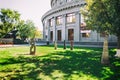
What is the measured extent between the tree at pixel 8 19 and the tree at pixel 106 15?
40574mm

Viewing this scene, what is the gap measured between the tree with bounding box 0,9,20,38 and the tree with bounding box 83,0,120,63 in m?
40.6

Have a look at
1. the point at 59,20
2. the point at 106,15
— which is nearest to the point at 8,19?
the point at 59,20

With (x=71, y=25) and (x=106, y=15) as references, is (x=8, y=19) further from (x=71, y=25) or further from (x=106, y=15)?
(x=106, y=15)

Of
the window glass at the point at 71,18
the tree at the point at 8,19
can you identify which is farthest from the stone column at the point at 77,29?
the tree at the point at 8,19

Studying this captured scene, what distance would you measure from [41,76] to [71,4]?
3216cm

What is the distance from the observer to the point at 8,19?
5484 cm

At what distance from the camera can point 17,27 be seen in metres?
58.7

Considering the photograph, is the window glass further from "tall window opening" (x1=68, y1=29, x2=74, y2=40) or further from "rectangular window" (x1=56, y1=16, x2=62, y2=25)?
"rectangular window" (x1=56, y1=16, x2=62, y2=25)

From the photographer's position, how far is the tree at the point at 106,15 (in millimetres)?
15375

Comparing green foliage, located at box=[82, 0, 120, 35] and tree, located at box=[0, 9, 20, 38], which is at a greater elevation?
tree, located at box=[0, 9, 20, 38]

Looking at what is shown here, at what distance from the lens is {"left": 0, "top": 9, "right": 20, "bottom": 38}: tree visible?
53.3 m

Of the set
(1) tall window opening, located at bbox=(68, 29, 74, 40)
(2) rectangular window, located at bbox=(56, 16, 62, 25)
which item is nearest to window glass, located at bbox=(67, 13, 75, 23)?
(1) tall window opening, located at bbox=(68, 29, 74, 40)

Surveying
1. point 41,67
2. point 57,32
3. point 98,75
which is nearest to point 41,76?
point 41,67

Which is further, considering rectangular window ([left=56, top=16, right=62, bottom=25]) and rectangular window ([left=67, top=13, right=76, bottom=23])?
rectangular window ([left=56, top=16, right=62, bottom=25])
